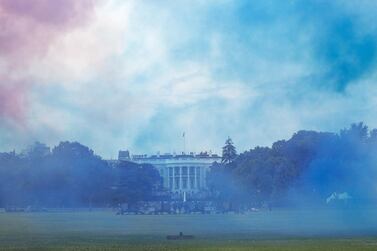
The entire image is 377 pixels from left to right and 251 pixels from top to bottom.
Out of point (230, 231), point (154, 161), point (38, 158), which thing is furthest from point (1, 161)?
point (154, 161)

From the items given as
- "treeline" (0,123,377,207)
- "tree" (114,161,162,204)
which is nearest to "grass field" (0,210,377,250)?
"treeline" (0,123,377,207)

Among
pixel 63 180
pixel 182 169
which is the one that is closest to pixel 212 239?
pixel 63 180

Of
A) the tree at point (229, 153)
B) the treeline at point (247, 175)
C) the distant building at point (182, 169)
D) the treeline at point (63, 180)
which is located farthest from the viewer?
the distant building at point (182, 169)

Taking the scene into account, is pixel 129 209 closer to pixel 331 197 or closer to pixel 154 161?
pixel 331 197

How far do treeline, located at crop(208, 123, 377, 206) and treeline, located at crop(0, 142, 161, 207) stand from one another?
15.3 meters

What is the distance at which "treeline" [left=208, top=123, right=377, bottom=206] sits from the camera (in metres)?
81.1

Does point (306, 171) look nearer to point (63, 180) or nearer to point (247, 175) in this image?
point (247, 175)

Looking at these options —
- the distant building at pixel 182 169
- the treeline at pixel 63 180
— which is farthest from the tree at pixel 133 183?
the distant building at pixel 182 169

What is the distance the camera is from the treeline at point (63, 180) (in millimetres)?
100438

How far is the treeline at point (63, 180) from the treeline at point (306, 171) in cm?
1526

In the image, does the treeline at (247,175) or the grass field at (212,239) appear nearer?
the grass field at (212,239)

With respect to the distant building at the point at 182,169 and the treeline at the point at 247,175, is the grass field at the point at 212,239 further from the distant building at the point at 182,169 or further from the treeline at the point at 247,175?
the distant building at the point at 182,169

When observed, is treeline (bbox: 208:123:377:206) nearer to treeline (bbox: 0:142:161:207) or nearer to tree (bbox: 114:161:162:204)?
tree (bbox: 114:161:162:204)

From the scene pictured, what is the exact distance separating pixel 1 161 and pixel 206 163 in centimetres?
9914
